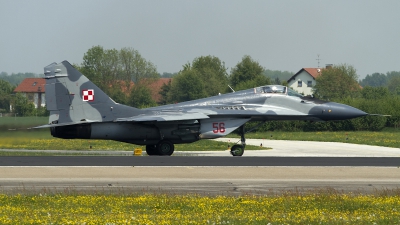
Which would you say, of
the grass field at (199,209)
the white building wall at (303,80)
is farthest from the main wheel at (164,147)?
the white building wall at (303,80)

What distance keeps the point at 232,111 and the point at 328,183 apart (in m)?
10.9

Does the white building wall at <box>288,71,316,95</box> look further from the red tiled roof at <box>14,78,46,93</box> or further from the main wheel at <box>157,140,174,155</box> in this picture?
the main wheel at <box>157,140,174,155</box>

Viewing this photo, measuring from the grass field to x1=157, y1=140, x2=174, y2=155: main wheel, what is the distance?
42.0 feet

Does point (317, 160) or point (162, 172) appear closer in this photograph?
point (162, 172)

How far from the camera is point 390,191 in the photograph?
1537 cm

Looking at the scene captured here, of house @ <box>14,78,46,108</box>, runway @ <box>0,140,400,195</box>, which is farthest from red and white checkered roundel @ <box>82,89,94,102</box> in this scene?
house @ <box>14,78,46,108</box>

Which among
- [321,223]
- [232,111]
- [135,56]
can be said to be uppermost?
[135,56]

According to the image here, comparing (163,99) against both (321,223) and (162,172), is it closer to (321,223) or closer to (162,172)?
(162,172)

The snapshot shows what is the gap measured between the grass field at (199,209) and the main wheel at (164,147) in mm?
12809

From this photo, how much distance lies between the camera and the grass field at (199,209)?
1110cm

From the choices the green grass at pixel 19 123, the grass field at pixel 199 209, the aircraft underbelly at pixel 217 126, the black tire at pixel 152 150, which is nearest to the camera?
the grass field at pixel 199 209

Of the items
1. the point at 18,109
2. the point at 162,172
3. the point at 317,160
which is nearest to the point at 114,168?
the point at 162,172

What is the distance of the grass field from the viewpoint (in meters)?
11.1

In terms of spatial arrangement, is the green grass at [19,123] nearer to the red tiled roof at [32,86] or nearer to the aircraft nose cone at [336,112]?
the aircraft nose cone at [336,112]
